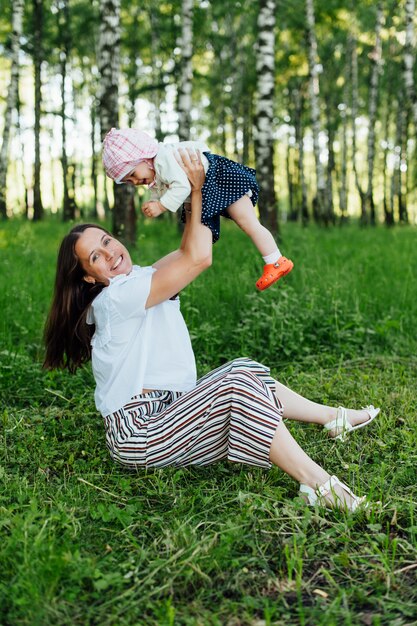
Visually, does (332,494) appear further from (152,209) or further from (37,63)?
(37,63)

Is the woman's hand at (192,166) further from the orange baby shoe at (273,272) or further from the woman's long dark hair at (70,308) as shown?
the orange baby shoe at (273,272)

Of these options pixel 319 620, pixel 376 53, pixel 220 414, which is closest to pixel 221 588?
pixel 319 620

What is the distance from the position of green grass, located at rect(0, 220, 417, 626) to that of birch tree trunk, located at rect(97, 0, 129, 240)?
13.2ft

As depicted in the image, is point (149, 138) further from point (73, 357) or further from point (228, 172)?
point (73, 357)

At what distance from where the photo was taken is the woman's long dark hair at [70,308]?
3.53 meters

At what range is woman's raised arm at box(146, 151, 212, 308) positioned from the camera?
3.38 meters

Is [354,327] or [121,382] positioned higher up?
[121,382]

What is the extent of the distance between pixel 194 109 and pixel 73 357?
31.3 m

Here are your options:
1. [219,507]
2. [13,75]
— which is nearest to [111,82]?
[13,75]

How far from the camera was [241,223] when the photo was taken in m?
3.84

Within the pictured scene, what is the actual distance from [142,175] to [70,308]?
825 mm

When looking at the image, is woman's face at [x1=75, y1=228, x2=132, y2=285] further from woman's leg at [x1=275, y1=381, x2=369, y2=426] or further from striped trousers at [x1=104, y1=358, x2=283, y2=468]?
woman's leg at [x1=275, y1=381, x2=369, y2=426]

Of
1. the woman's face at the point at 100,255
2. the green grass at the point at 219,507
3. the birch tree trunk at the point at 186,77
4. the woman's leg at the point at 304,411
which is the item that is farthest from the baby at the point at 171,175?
the birch tree trunk at the point at 186,77

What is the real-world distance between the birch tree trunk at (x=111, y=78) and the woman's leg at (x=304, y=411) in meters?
6.53
